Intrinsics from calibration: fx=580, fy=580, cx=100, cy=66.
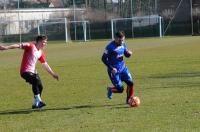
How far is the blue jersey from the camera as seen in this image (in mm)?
13250

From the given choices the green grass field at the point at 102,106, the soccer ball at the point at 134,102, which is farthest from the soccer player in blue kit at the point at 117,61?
the green grass field at the point at 102,106

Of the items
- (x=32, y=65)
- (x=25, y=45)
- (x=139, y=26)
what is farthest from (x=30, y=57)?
(x=139, y=26)

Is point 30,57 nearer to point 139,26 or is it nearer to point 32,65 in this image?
point 32,65

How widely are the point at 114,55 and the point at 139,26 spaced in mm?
58790

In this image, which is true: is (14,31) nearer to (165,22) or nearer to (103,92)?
(165,22)

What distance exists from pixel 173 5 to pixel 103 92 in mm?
60586

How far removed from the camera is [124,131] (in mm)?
9633

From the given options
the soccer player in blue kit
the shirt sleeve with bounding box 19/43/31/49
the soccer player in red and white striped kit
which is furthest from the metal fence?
the shirt sleeve with bounding box 19/43/31/49

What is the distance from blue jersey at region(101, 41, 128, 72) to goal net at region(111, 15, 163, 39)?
54973mm

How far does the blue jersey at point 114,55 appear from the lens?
43.5 feet

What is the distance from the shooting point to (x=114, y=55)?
13.3 metres

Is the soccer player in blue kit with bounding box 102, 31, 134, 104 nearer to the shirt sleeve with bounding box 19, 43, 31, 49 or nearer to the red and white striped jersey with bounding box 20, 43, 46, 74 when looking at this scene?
the red and white striped jersey with bounding box 20, 43, 46, 74

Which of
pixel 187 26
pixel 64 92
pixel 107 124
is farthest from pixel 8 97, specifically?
pixel 187 26

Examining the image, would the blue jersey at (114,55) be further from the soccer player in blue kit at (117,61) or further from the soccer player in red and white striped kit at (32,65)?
the soccer player in red and white striped kit at (32,65)
